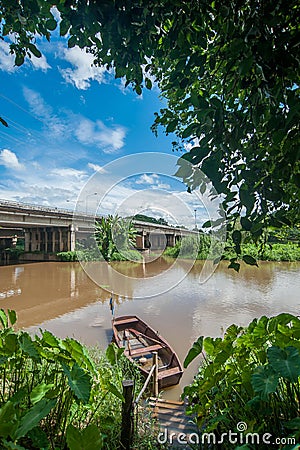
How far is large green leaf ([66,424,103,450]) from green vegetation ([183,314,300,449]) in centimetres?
45

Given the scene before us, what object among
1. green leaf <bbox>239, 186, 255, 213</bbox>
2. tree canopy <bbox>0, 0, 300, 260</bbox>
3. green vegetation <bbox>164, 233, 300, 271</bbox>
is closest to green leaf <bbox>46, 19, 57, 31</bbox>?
tree canopy <bbox>0, 0, 300, 260</bbox>

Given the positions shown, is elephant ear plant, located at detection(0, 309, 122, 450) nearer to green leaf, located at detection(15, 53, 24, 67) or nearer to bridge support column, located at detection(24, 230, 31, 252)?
green leaf, located at detection(15, 53, 24, 67)

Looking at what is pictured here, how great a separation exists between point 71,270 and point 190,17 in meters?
14.3

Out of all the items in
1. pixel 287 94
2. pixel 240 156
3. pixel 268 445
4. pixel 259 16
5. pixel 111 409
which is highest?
pixel 259 16

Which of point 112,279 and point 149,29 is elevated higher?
point 149,29

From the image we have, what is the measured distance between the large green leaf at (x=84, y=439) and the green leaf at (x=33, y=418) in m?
0.08

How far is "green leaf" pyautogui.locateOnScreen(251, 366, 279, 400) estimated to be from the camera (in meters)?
0.75

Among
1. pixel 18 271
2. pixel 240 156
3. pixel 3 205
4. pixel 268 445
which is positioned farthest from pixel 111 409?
pixel 18 271

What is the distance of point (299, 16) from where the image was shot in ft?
2.80

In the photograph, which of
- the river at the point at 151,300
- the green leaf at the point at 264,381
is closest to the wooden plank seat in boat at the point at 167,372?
the river at the point at 151,300

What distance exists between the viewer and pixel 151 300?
8.86 m

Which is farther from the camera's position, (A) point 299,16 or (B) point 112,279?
(B) point 112,279

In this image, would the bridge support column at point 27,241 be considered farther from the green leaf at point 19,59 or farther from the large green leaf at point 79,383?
the large green leaf at point 79,383

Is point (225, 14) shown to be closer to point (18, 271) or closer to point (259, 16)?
point (259, 16)
